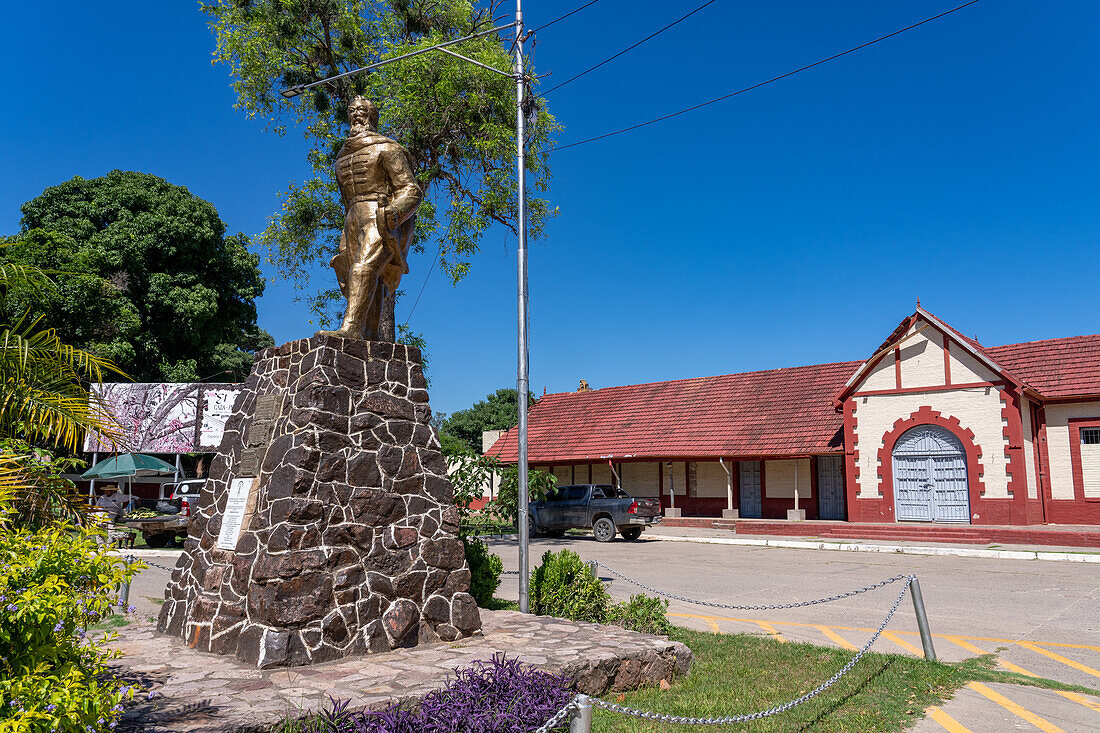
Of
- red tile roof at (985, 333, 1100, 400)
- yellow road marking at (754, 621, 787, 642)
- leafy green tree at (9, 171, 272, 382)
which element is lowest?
yellow road marking at (754, 621, 787, 642)

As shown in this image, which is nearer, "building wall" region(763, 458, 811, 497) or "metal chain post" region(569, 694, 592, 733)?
"metal chain post" region(569, 694, 592, 733)

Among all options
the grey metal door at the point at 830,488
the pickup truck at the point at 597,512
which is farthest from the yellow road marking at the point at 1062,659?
the grey metal door at the point at 830,488

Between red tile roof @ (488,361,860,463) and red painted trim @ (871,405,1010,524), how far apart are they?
5.73 ft

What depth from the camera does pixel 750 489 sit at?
28.6 metres

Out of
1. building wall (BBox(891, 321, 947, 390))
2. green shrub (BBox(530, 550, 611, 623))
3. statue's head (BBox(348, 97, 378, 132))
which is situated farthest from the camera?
building wall (BBox(891, 321, 947, 390))

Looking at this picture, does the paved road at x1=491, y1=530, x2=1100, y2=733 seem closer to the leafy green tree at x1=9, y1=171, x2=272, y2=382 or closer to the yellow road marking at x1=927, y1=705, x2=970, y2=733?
the yellow road marking at x1=927, y1=705, x2=970, y2=733

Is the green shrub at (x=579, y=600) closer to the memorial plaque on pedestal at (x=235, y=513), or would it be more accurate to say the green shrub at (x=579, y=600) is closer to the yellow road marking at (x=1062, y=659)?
the memorial plaque on pedestal at (x=235, y=513)

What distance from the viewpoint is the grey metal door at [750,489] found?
2839 centimetres

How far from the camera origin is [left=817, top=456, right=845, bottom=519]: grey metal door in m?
26.8

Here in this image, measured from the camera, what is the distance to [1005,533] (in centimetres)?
2011

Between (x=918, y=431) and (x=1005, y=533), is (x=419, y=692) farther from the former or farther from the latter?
(x=918, y=431)

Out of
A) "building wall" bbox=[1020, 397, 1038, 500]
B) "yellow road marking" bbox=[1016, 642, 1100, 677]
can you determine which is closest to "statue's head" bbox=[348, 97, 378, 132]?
"yellow road marking" bbox=[1016, 642, 1100, 677]

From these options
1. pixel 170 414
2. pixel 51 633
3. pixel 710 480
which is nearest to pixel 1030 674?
pixel 51 633

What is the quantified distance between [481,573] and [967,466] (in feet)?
61.4
